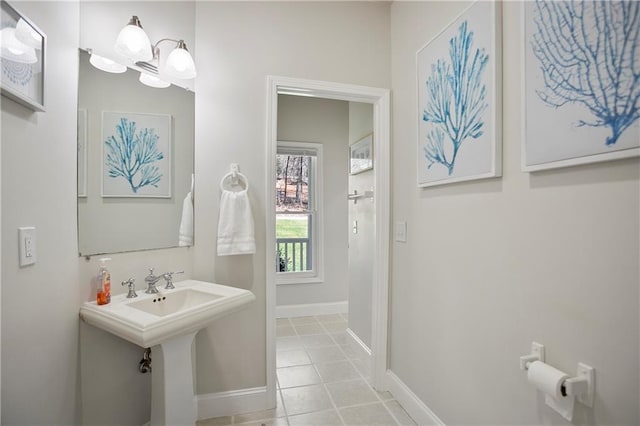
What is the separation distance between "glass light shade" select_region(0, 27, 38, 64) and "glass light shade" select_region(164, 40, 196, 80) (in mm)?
679

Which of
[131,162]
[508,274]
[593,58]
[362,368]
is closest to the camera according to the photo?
[593,58]

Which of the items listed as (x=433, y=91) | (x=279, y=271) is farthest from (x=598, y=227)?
(x=279, y=271)

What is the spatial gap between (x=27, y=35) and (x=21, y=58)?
0.32 ft

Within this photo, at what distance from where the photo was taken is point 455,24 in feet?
5.16

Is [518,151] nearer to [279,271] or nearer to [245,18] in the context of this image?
[245,18]

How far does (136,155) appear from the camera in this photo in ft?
5.57

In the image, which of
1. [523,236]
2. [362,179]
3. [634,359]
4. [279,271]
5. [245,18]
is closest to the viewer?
[634,359]

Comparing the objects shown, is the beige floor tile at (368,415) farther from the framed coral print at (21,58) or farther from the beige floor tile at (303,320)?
the framed coral print at (21,58)

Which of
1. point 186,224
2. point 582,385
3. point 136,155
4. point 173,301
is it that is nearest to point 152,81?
point 136,155

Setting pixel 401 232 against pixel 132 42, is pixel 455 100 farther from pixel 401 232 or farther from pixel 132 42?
pixel 132 42

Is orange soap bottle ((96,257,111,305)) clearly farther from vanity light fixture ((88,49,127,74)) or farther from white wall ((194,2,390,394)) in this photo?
vanity light fixture ((88,49,127,74))

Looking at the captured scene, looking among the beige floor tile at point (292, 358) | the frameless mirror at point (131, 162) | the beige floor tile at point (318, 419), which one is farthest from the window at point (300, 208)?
the frameless mirror at point (131, 162)

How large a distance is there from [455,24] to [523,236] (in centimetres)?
107

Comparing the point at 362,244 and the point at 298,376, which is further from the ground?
the point at 362,244
